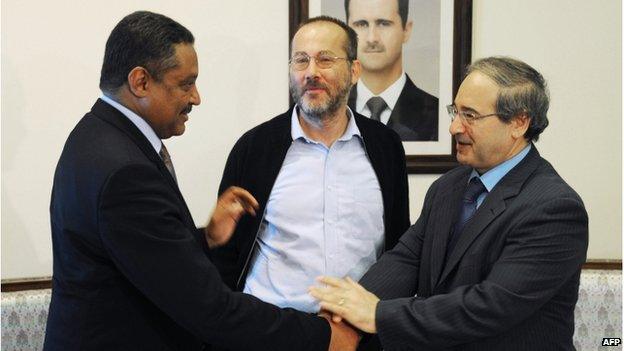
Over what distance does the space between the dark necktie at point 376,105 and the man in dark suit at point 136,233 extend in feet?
4.76

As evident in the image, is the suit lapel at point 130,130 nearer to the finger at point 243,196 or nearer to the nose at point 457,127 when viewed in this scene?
the finger at point 243,196

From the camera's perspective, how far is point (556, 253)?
6.38 feet

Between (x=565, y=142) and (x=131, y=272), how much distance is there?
2327 mm

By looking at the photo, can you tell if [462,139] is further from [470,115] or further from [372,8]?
[372,8]

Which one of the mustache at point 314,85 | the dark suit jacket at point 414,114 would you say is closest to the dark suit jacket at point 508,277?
the mustache at point 314,85

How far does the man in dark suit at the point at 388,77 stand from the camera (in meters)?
3.22

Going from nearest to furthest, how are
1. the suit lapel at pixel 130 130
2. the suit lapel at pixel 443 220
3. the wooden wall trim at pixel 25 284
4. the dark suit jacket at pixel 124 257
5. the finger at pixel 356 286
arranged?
1. the dark suit jacket at pixel 124 257
2. the suit lapel at pixel 130 130
3. the suit lapel at pixel 443 220
4. the finger at pixel 356 286
5. the wooden wall trim at pixel 25 284

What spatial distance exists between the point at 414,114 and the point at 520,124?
4.00 feet

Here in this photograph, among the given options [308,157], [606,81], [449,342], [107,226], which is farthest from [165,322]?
[606,81]

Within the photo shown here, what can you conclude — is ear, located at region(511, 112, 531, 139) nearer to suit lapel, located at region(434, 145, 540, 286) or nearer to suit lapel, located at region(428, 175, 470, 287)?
suit lapel, located at region(434, 145, 540, 286)

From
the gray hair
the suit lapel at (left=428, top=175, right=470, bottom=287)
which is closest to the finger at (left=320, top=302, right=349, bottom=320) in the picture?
the suit lapel at (left=428, top=175, right=470, bottom=287)

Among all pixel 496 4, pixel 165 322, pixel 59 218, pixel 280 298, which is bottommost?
pixel 280 298

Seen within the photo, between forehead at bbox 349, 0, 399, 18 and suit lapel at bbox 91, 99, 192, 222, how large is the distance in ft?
5.29

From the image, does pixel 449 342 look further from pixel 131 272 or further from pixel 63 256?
pixel 63 256
